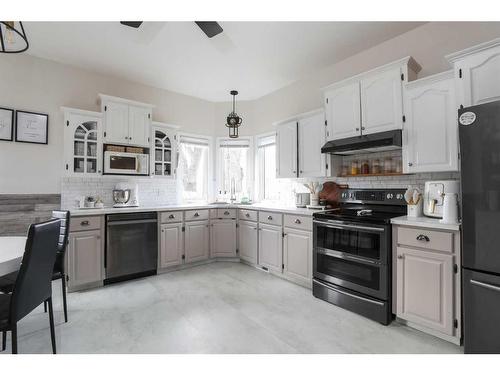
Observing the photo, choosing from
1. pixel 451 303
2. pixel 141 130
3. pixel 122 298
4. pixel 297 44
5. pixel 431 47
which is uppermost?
pixel 297 44

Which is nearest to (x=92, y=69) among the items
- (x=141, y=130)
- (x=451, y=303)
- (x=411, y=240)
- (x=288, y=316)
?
(x=141, y=130)

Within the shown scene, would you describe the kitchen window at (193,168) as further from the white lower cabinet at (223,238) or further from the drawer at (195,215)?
the white lower cabinet at (223,238)

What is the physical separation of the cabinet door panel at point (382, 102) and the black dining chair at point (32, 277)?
2.91m

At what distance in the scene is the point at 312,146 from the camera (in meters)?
3.39

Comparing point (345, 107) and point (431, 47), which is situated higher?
point (431, 47)

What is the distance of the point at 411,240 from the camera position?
2162 millimetres

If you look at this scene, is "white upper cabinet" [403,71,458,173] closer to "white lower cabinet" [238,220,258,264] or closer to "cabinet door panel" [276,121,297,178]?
"cabinet door panel" [276,121,297,178]

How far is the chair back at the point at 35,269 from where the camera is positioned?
4.79ft

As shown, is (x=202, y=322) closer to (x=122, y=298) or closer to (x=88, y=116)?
(x=122, y=298)

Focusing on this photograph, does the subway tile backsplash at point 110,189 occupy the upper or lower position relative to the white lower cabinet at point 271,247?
upper

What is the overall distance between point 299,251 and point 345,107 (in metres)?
1.77

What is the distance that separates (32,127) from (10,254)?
224 centimetres

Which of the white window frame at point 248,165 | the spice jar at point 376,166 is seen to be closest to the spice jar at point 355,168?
the spice jar at point 376,166

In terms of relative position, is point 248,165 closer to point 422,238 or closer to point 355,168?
point 355,168
